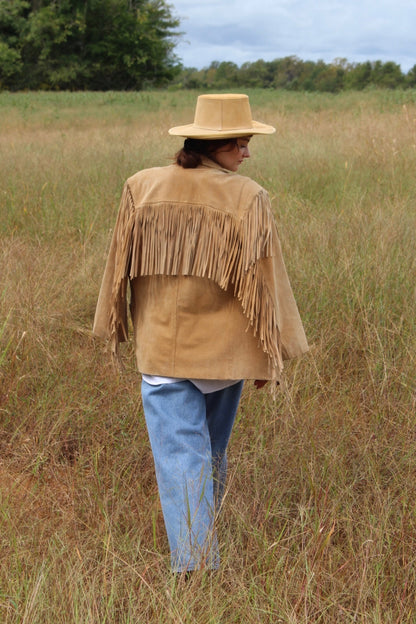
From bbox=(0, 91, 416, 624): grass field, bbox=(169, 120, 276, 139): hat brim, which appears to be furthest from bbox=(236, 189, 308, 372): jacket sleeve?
bbox=(0, 91, 416, 624): grass field

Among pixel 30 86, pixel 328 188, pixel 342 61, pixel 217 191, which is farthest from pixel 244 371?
pixel 342 61

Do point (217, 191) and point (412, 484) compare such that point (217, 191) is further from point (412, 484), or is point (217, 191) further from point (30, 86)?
point (30, 86)

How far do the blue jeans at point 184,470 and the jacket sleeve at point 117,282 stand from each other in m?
0.26

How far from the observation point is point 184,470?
2053 mm

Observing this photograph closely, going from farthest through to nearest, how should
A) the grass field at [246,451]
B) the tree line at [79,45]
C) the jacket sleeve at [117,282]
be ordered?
the tree line at [79,45] → the jacket sleeve at [117,282] → the grass field at [246,451]

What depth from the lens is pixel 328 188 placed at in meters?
6.16

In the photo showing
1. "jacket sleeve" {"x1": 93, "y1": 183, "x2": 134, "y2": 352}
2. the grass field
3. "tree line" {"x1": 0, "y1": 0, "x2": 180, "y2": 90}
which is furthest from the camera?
"tree line" {"x1": 0, "y1": 0, "x2": 180, "y2": 90}

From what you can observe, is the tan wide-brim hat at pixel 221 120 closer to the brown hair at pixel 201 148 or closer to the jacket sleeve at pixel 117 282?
the brown hair at pixel 201 148

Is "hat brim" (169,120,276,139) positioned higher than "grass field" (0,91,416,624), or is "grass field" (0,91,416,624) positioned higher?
"hat brim" (169,120,276,139)

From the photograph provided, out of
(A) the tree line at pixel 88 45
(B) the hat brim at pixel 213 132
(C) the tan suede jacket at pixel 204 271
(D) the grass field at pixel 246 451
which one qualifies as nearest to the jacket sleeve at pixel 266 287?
(C) the tan suede jacket at pixel 204 271

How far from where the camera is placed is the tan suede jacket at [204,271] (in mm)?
2008

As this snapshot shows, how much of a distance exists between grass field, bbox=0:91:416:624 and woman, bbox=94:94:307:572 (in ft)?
0.73

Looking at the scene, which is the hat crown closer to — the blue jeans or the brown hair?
the brown hair

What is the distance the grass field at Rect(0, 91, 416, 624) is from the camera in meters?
1.97
